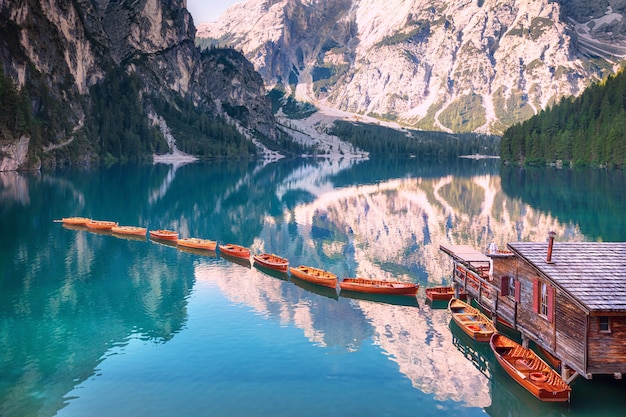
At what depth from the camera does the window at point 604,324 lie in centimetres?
2825

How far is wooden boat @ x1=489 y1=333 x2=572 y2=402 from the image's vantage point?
29000mm

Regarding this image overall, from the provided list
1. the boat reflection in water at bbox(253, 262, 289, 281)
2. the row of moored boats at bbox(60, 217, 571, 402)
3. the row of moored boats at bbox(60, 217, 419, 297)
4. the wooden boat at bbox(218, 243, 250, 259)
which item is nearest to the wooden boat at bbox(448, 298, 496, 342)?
the row of moored boats at bbox(60, 217, 571, 402)

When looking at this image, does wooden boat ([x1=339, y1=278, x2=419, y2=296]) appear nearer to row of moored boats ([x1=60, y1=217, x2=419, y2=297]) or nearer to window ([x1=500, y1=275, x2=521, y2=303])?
row of moored boats ([x1=60, y1=217, x2=419, y2=297])

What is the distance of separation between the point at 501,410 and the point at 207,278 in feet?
116

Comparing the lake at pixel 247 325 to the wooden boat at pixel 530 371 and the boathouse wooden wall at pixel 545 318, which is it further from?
the boathouse wooden wall at pixel 545 318

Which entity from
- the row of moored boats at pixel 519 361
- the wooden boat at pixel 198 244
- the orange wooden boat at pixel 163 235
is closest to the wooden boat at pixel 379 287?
the row of moored boats at pixel 519 361

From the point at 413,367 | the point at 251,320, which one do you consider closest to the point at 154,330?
the point at 251,320

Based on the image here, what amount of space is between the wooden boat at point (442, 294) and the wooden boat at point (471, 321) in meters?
3.44

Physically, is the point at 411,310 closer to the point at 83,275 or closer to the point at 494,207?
the point at 83,275

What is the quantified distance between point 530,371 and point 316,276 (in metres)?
25.7

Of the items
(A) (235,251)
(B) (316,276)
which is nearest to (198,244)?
(A) (235,251)

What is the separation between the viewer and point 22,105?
183 meters

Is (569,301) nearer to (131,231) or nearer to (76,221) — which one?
(131,231)

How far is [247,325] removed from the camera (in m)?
42.3
